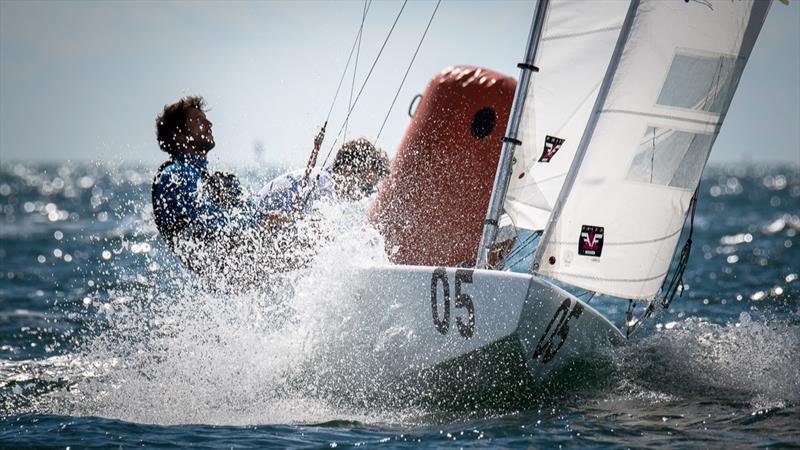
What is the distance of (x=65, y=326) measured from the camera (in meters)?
7.37

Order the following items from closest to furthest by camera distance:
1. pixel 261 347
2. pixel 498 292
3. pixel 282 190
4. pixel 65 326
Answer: pixel 498 292 → pixel 261 347 → pixel 282 190 → pixel 65 326

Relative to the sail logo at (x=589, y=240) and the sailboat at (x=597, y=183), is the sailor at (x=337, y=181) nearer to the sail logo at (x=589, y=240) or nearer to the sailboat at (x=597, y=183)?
the sailboat at (x=597, y=183)

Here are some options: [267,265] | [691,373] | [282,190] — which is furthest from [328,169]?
[691,373]

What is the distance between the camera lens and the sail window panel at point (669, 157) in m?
4.82

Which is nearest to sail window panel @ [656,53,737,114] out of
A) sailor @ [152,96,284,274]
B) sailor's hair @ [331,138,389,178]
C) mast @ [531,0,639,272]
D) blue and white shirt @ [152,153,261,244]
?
mast @ [531,0,639,272]

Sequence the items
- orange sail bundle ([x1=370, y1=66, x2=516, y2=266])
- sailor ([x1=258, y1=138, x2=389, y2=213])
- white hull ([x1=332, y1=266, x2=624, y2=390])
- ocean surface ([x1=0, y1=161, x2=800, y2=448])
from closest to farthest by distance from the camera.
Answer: ocean surface ([x1=0, y1=161, x2=800, y2=448]) < white hull ([x1=332, y1=266, x2=624, y2=390]) < sailor ([x1=258, y1=138, x2=389, y2=213]) < orange sail bundle ([x1=370, y1=66, x2=516, y2=266])

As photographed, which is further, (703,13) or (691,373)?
(691,373)

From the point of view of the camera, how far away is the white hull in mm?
4344

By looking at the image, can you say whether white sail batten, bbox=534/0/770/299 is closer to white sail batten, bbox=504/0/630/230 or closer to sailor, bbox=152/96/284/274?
white sail batten, bbox=504/0/630/230

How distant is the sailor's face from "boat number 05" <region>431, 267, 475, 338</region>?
1.58 metres

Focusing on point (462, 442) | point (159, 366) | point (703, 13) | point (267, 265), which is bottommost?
point (462, 442)

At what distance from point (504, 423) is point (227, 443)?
51.1 inches

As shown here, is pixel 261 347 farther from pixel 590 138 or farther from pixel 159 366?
pixel 590 138

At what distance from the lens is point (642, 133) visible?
4.80 metres
